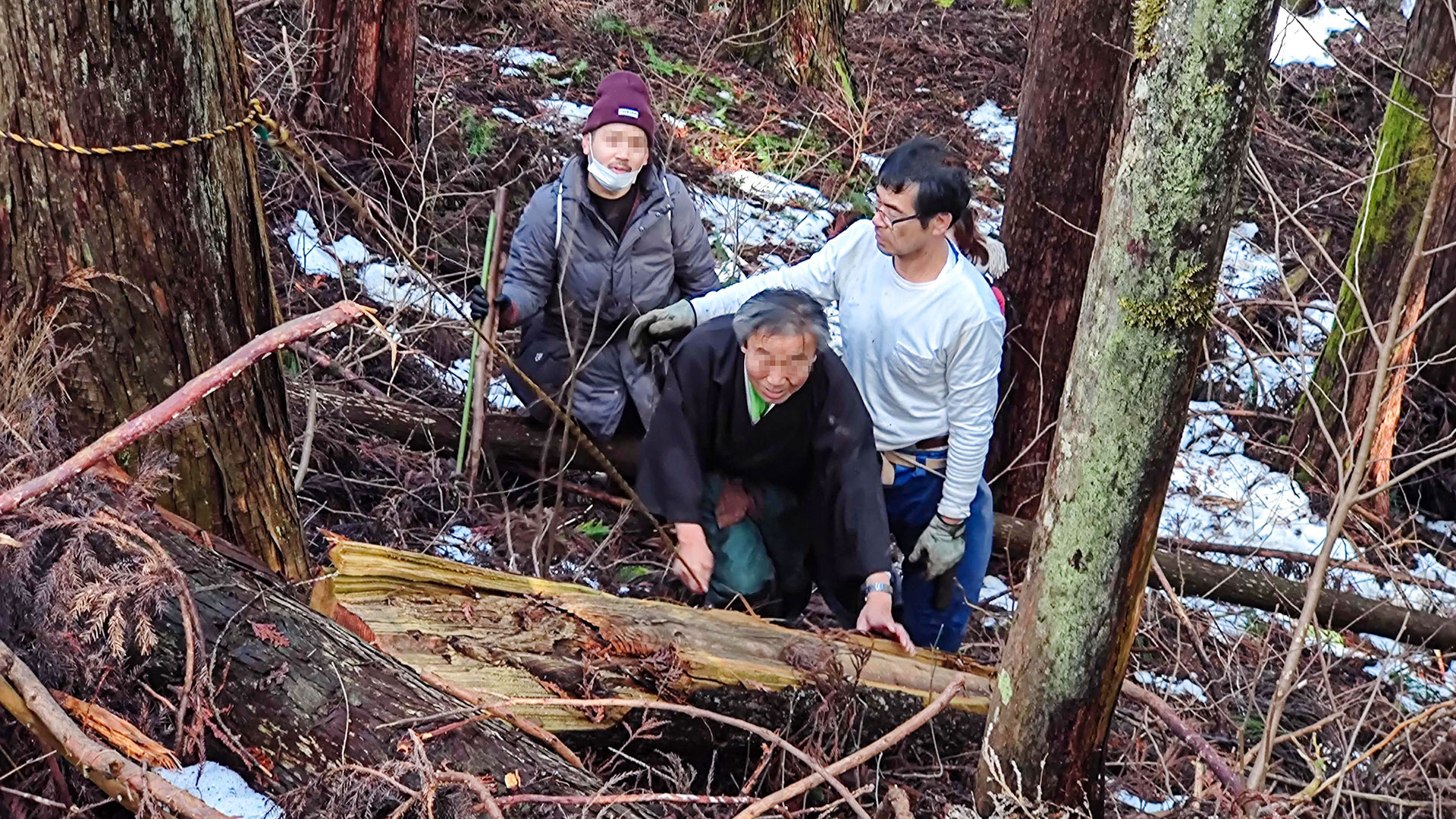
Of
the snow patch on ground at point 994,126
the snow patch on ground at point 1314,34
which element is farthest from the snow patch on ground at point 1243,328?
the snow patch on ground at point 1314,34

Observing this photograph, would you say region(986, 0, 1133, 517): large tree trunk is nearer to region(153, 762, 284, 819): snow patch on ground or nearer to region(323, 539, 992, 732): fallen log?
region(323, 539, 992, 732): fallen log

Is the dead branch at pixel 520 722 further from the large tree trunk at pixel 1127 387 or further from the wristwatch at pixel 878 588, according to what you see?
the wristwatch at pixel 878 588

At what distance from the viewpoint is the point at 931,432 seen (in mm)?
3369

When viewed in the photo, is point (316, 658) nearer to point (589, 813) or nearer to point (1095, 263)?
point (589, 813)

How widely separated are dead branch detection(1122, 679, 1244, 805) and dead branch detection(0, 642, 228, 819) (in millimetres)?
1962

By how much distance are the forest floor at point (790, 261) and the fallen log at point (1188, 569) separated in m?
0.08

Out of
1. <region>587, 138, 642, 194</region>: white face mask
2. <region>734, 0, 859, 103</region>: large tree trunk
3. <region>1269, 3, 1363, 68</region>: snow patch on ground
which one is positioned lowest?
<region>587, 138, 642, 194</region>: white face mask

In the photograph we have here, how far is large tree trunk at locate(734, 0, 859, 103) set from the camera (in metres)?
8.78

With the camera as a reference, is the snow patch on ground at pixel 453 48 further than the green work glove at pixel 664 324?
Yes

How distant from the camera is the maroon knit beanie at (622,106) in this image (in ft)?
12.6

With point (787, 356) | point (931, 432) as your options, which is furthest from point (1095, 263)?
point (931, 432)

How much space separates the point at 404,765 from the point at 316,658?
36 centimetres

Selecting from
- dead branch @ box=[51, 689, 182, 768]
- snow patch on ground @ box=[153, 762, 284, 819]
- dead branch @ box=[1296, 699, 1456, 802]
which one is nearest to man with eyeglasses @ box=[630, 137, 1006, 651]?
dead branch @ box=[1296, 699, 1456, 802]

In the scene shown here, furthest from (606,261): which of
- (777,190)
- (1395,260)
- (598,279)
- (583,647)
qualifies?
(1395,260)
